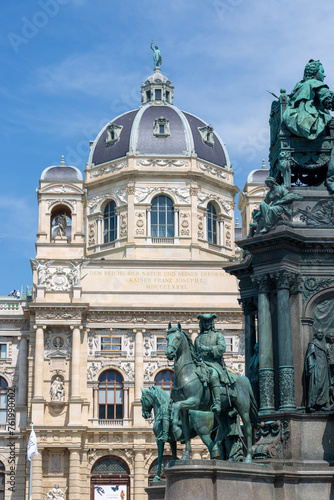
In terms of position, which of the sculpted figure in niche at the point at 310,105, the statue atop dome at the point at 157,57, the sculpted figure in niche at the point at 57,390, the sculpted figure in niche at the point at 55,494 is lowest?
the sculpted figure in niche at the point at 55,494

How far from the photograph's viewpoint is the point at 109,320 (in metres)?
60.2

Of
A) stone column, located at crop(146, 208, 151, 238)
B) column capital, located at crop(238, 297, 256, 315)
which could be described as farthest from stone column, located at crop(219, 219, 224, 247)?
column capital, located at crop(238, 297, 256, 315)

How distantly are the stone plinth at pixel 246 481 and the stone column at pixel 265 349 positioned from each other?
50.6 inches

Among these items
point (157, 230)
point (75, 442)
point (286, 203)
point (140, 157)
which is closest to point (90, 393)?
point (75, 442)

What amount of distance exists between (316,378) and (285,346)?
2.55ft

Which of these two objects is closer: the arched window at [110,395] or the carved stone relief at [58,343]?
the carved stone relief at [58,343]

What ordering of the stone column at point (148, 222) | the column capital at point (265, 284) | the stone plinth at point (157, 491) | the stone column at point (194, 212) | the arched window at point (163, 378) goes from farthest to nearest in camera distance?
the stone column at point (148, 222) < the stone column at point (194, 212) < the arched window at point (163, 378) < the stone plinth at point (157, 491) < the column capital at point (265, 284)

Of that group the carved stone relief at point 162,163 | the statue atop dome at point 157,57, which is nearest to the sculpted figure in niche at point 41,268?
the carved stone relief at point 162,163

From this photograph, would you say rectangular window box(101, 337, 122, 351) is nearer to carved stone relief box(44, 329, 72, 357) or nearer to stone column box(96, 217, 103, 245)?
carved stone relief box(44, 329, 72, 357)

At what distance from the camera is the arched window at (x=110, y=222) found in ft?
226

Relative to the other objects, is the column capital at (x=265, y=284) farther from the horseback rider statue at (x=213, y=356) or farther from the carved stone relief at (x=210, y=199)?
the carved stone relief at (x=210, y=199)

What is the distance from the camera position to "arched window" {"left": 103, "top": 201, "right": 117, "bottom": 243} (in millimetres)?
69000

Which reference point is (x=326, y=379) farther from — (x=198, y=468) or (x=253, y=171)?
(x=253, y=171)

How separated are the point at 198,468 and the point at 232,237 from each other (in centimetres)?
5531
